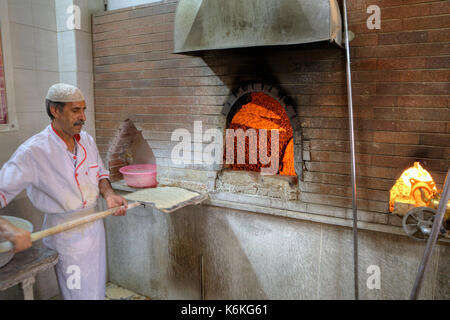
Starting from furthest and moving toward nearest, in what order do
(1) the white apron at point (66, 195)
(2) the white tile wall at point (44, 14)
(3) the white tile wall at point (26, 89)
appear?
(2) the white tile wall at point (44, 14), (3) the white tile wall at point (26, 89), (1) the white apron at point (66, 195)

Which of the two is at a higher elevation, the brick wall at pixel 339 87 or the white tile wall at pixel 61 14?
the white tile wall at pixel 61 14

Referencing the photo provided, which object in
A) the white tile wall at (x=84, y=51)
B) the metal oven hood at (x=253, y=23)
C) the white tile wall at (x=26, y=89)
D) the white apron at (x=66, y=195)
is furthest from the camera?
the white tile wall at (x=84, y=51)

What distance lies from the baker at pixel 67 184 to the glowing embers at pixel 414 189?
2441 millimetres

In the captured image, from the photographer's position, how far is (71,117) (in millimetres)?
2863

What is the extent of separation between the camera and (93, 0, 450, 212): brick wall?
265 centimetres

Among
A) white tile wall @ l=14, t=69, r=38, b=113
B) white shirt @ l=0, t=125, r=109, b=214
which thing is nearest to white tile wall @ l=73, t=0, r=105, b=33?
white tile wall @ l=14, t=69, r=38, b=113

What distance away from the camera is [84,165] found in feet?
10.1

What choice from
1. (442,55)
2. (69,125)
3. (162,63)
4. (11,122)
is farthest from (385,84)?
(11,122)

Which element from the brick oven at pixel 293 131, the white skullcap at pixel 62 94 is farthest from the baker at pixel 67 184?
the brick oven at pixel 293 131

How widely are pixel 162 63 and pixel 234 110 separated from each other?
1041 mm

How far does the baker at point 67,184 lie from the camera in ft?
9.11

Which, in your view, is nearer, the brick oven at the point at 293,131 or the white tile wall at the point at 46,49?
the brick oven at the point at 293,131

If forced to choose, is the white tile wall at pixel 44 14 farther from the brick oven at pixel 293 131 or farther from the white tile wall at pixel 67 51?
the brick oven at pixel 293 131

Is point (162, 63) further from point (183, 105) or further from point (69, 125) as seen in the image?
point (69, 125)
